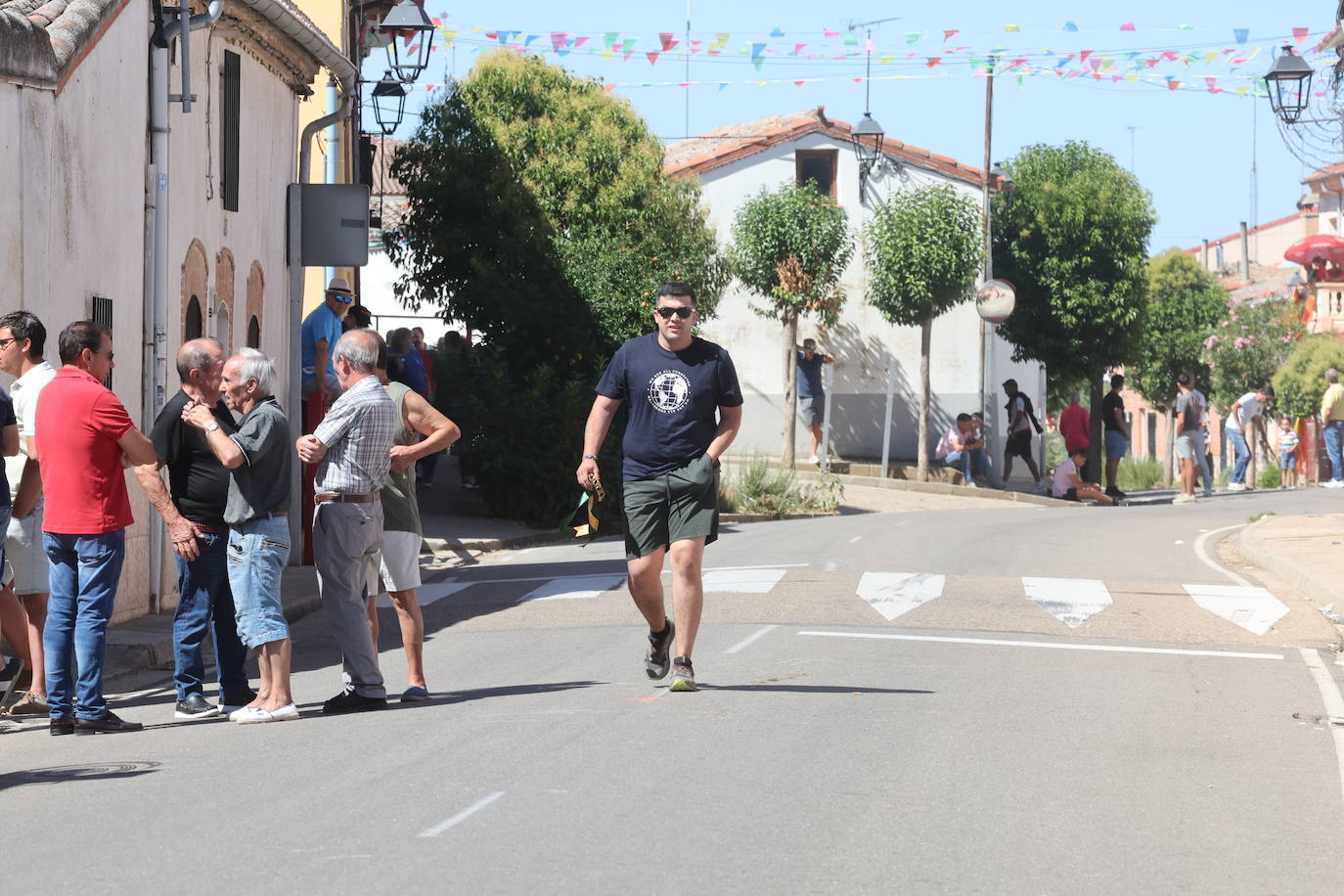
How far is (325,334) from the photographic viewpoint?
17141 millimetres

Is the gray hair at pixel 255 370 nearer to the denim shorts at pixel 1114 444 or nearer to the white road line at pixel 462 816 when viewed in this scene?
the white road line at pixel 462 816

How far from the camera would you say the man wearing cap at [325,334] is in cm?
1694

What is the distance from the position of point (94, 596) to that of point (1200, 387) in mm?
48870

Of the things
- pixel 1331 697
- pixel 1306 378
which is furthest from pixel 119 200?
pixel 1306 378

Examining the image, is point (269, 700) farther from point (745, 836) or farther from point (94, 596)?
point (745, 836)

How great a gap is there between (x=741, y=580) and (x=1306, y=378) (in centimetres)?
3517

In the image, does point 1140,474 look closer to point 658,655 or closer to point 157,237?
point 157,237

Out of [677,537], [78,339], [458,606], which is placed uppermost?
[78,339]

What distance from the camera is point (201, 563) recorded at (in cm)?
917

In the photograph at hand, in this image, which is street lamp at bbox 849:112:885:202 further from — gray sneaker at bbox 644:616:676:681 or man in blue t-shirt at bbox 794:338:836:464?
gray sneaker at bbox 644:616:676:681

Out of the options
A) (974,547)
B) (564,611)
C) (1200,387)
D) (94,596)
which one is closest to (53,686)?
(94,596)

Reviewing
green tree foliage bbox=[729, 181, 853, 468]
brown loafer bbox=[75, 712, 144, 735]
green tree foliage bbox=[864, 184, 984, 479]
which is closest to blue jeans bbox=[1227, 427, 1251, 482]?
green tree foliage bbox=[864, 184, 984, 479]

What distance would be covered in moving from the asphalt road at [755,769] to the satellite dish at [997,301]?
1929 cm

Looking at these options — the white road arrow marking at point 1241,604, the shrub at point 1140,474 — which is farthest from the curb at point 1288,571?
the shrub at point 1140,474
